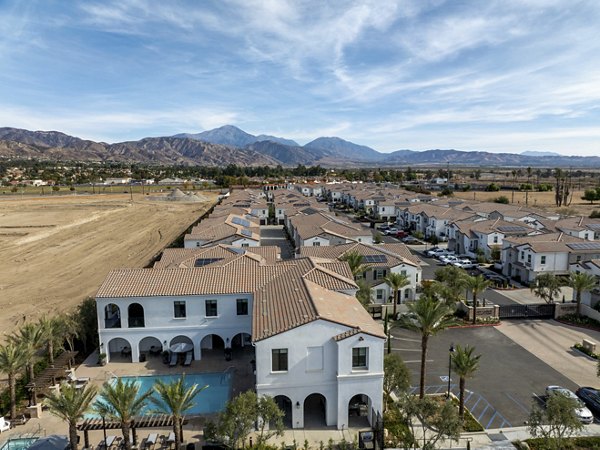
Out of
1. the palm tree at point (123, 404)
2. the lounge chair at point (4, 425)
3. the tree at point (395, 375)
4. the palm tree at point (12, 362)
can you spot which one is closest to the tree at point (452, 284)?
the tree at point (395, 375)

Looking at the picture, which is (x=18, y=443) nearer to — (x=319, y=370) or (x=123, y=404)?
(x=123, y=404)

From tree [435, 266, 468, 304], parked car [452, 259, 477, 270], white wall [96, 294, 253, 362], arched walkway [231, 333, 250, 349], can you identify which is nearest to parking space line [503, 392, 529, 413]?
tree [435, 266, 468, 304]

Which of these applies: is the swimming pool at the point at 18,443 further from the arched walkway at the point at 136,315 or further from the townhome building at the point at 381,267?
the townhome building at the point at 381,267

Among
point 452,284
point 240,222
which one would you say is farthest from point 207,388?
point 240,222

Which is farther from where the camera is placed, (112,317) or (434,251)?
(434,251)

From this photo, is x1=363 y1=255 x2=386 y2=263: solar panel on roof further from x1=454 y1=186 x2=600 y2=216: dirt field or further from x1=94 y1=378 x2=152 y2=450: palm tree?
x1=454 y1=186 x2=600 y2=216: dirt field

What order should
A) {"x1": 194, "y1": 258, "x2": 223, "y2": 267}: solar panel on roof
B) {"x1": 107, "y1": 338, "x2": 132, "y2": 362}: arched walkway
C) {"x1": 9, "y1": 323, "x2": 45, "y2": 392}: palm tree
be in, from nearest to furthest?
1. {"x1": 9, "y1": 323, "x2": 45, "y2": 392}: palm tree
2. {"x1": 107, "y1": 338, "x2": 132, "y2": 362}: arched walkway
3. {"x1": 194, "y1": 258, "x2": 223, "y2": 267}: solar panel on roof

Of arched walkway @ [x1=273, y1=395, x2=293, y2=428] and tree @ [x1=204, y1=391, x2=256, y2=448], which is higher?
tree @ [x1=204, y1=391, x2=256, y2=448]
